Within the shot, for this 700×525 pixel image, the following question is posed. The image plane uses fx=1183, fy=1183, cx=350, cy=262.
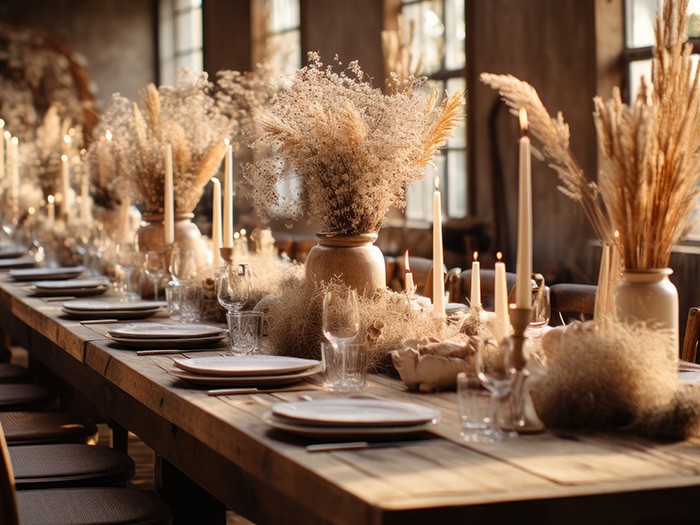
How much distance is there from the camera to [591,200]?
228 centimetres

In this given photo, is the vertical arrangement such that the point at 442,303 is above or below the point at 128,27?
below

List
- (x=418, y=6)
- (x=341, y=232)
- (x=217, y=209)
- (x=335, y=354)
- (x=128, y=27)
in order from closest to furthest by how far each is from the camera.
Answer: (x=335, y=354) < (x=341, y=232) < (x=217, y=209) < (x=418, y=6) < (x=128, y=27)

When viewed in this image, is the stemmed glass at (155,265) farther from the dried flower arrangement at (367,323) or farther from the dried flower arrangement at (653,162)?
the dried flower arrangement at (653,162)

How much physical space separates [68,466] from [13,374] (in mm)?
1553

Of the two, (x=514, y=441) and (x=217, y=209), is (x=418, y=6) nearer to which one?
(x=217, y=209)

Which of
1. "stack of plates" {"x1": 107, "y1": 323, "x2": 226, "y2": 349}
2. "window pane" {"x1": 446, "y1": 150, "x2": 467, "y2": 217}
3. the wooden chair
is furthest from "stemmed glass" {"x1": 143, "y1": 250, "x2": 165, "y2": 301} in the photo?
"window pane" {"x1": 446, "y1": 150, "x2": 467, "y2": 217}

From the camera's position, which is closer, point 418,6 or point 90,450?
point 90,450


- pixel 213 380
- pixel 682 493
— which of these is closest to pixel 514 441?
pixel 682 493

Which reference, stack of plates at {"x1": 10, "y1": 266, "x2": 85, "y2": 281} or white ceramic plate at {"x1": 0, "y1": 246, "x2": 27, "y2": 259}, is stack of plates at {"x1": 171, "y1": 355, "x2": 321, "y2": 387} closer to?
stack of plates at {"x1": 10, "y1": 266, "x2": 85, "y2": 281}

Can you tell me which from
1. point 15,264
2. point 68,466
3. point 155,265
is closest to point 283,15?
point 15,264

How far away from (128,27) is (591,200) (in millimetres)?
13619

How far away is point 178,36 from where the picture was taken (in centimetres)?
1504

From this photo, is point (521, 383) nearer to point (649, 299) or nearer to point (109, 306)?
point (649, 299)

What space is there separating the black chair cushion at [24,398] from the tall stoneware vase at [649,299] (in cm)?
237
